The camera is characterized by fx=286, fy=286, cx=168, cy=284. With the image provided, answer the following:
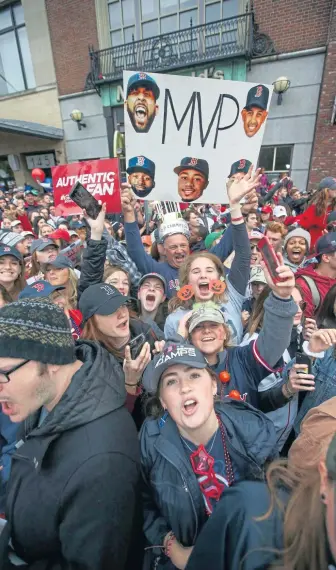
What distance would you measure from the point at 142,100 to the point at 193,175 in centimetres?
97

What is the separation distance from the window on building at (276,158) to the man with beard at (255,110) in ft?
26.6

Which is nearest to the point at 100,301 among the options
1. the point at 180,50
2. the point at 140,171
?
the point at 140,171

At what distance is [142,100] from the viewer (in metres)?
3.15

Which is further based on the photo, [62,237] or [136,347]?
[62,237]

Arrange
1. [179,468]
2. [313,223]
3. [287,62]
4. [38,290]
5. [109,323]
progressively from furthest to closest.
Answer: [287,62] < [313,223] < [38,290] < [109,323] < [179,468]

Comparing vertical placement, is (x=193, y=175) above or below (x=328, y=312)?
above

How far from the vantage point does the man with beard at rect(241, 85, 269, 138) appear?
119 inches

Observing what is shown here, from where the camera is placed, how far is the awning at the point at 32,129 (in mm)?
12484

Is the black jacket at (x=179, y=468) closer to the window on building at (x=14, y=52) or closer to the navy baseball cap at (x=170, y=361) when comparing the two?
the navy baseball cap at (x=170, y=361)

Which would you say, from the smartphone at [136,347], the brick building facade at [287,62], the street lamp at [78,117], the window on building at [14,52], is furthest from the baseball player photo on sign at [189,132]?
the window on building at [14,52]

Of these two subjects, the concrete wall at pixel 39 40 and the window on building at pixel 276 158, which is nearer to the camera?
the window on building at pixel 276 158

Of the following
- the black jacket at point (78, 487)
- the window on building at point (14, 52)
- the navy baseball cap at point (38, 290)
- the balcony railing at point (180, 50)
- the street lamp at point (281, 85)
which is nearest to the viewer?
the black jacket at point (78, 487)

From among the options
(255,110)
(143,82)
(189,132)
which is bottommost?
(189,132)

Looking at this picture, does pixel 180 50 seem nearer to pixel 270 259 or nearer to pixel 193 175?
pixel 193 175
